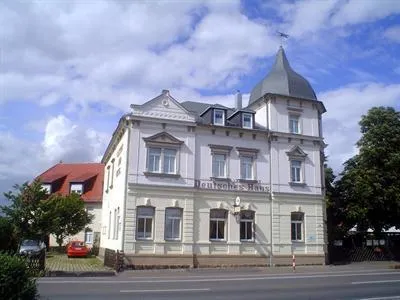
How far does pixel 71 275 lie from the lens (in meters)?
21.6

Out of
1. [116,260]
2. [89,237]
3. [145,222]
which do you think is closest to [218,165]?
[145,222]

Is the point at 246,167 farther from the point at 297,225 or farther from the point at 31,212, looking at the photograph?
the point at 31,212

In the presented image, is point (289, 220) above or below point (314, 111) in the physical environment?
below

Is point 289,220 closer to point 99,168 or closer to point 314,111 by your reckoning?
point 314,111

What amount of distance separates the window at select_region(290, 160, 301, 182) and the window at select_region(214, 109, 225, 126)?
5.94 m

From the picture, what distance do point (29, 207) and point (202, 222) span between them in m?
11.7

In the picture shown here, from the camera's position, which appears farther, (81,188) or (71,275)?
(81,188)

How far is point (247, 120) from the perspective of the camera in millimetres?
31250

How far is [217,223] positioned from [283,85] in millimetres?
11414

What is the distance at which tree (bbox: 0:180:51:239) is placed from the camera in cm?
2732

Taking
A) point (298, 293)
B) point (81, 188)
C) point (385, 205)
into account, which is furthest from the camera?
point (81, 188)

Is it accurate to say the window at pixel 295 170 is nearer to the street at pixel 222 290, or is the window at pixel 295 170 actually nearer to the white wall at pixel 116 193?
the white wall at pixel 116 193

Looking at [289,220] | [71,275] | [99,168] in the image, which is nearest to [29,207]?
[71,275]

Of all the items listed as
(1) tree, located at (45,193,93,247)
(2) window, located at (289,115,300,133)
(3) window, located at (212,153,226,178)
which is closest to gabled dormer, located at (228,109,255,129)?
(3) window, located at (212,153,226,178)
